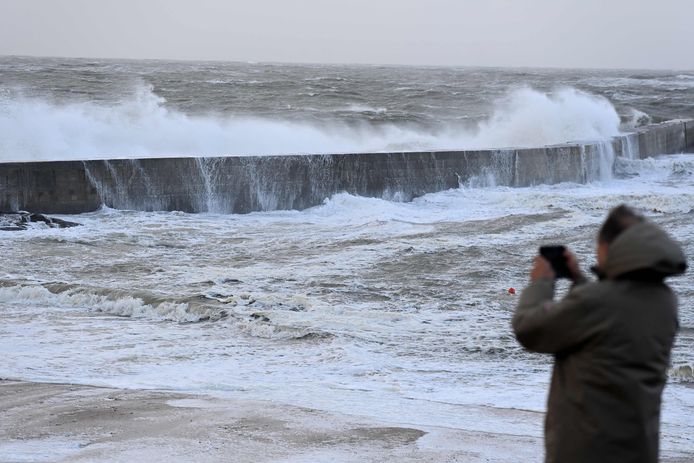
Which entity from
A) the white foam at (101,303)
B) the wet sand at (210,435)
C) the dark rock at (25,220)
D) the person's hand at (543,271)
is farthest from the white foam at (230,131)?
the person's hand at (543,271)

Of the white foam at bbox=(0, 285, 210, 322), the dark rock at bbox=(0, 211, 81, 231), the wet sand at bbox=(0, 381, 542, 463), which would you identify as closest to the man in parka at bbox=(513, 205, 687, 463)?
the wet sand at bbox=(0, 381, 542, 463)

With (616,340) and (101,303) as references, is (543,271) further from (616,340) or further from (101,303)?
(101,303)

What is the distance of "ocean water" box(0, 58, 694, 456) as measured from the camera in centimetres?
598

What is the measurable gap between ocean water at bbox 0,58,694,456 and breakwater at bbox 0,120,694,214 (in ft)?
1.15

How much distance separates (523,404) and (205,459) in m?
2.09

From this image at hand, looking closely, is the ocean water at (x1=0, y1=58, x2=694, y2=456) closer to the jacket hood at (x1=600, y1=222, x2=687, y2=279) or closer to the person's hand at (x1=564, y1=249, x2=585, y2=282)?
the person's hand at (x1=564, y1=249, x2=585, y2=282)

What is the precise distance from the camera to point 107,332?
7414 millimetres

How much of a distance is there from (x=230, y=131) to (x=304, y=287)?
13.4m

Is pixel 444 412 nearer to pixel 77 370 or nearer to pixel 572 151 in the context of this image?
pixel 77 370

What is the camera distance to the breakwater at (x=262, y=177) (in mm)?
14320

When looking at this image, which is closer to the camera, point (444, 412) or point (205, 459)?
point (205, 459)

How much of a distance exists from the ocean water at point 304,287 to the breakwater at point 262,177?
350 millimetres

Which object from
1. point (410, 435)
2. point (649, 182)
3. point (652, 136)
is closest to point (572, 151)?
point (649, 182)

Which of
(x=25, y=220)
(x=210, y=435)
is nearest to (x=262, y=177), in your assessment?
(x=25, y=220)
